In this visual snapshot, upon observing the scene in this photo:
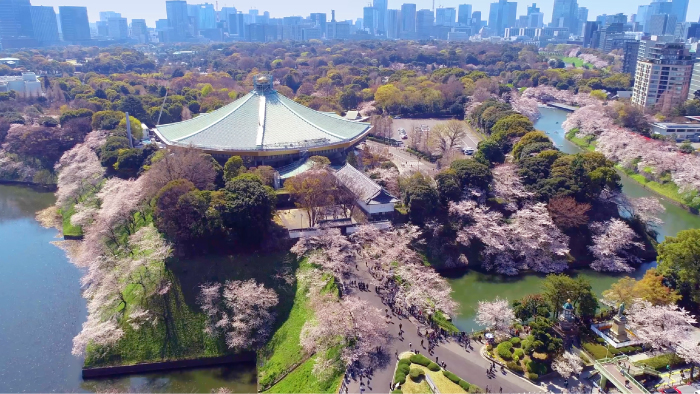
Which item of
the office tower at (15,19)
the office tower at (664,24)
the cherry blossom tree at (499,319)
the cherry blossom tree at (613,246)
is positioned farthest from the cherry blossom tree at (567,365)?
the office tower at (664,24)

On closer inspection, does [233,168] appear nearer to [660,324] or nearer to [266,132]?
[266,132]

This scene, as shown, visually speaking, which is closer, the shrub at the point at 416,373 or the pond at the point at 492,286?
the shrub at the point at 416,373

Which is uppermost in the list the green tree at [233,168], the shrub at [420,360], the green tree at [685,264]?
the green tree at [233,168]

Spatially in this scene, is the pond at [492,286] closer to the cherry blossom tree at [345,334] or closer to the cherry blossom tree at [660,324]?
the cherry blossom tree at [660,324]

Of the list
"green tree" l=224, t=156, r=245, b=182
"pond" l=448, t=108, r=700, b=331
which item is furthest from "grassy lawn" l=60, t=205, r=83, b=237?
"pond" l=448, t=108, r=700, b=331

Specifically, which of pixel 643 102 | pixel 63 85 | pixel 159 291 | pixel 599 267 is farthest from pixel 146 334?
pixel 643 102

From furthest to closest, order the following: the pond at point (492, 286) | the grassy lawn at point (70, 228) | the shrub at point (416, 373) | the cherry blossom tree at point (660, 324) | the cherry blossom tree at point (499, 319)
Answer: the grassy lawn at point (70, 228) < the pond at point (492, 286) < the cherry blossom tree at point (499, 319) < the cherry blossom tree at point (660, 324) < the shrub at point (416, 373)
